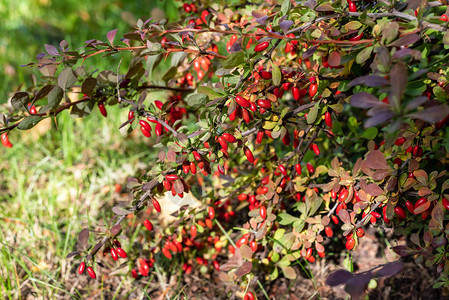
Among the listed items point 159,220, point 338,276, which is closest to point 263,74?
point 338,276

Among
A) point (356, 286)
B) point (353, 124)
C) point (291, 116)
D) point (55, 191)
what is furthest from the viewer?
point (55, 191)

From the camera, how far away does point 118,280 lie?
78.5 inches

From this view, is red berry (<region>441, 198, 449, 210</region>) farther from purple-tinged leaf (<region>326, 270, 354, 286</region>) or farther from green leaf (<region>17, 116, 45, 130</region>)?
green leaf (<region>17, 116, 45, 130</region>)

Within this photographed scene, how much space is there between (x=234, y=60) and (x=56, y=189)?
1.64 metres

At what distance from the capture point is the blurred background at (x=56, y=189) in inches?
74.8

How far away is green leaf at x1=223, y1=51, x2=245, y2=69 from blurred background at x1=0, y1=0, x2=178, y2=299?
433 millimetres

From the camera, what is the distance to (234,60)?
1177 millimetres

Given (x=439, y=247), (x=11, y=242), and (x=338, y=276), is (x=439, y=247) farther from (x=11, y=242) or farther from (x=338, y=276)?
(x=11, y=242)

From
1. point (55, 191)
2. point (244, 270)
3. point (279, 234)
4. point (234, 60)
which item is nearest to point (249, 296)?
point (244, 270)

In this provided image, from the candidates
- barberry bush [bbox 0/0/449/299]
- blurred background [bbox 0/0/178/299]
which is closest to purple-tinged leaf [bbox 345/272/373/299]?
barberry bush [bbox 0/0/449/299]

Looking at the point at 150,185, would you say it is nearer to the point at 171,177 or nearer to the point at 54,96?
the point at 171,177

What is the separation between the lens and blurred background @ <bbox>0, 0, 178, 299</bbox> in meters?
1.90

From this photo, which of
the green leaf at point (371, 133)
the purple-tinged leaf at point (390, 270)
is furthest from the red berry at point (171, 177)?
the green leaf at point (371, 133)

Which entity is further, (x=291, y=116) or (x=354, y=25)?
(x=291, y=116)
